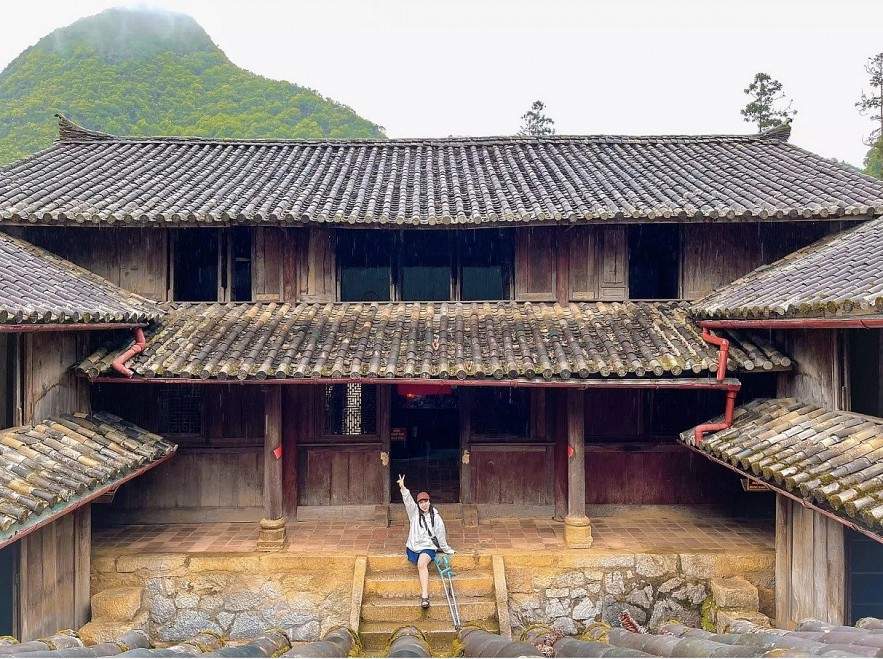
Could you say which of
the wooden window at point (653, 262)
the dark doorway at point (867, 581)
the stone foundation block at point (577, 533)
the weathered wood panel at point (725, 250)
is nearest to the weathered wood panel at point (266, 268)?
the stone foundation block at point (577, 533)

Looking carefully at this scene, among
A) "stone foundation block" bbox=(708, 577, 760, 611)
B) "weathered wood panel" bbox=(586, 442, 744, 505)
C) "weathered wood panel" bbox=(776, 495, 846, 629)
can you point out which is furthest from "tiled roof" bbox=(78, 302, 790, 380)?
"stone foundation block" bbox=(708, 577, 760, 611)

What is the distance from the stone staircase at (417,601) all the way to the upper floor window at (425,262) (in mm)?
5110

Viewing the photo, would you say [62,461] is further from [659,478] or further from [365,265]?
[659,478]

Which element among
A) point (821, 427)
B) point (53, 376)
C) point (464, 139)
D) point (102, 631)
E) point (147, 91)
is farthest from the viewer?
point (147, 91)

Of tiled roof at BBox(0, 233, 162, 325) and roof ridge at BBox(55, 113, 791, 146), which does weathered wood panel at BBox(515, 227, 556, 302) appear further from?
tiled roof at BBox(0, 233, 162, 325)

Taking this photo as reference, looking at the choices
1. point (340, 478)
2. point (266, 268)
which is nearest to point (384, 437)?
point (340, 478)

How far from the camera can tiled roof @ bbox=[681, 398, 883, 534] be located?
6.12 meters

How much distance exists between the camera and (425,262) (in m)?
12.0

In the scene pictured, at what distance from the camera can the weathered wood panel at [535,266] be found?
11633mm

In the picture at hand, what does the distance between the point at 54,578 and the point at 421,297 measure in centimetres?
787

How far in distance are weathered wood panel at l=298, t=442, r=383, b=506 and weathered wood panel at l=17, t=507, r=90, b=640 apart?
12.4 ft

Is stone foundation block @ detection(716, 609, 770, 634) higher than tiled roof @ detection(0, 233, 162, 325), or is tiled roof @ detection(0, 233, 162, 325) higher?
tiled roof @ detection(0, 233, 162, 325)

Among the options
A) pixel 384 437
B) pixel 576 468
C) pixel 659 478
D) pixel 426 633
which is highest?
pixel 384 437

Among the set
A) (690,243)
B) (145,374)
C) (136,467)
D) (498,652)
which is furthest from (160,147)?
(498,652)
